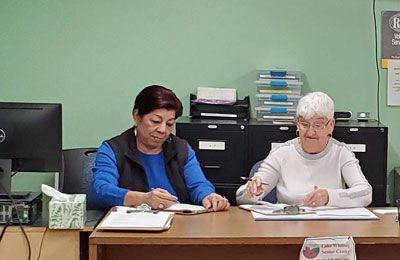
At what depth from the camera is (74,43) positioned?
3.80 m

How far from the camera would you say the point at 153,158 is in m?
2.87

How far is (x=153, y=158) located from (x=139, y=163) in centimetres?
9

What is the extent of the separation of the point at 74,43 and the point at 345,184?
76.4 inches

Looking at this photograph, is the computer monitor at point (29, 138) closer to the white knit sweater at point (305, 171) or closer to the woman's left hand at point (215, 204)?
the woman's left hand at point (215, 204)

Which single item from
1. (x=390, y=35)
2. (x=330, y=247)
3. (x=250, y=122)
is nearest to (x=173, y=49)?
(x=250, y=122)

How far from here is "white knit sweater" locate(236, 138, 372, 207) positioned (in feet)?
9.35

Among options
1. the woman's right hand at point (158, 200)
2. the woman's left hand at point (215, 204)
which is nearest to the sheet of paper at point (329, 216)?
the woman's left hand at point (215, 204)

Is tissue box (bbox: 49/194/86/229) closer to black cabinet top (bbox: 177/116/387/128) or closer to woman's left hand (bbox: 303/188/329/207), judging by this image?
woman's left hand (bbox: 303/188/329/207)

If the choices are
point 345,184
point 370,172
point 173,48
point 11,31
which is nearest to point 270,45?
point 173,48

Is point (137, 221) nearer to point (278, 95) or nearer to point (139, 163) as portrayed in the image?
point (139, 163)

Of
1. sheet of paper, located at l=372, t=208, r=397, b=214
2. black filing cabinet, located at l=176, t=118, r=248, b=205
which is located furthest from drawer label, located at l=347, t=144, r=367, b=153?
sheet of paper, located at l=372, t=208, r=397, b=214

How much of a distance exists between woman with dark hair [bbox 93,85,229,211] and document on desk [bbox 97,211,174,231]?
42 centimetres

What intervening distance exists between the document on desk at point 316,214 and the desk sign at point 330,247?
26 centimetres

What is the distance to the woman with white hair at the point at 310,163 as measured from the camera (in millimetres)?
2826
